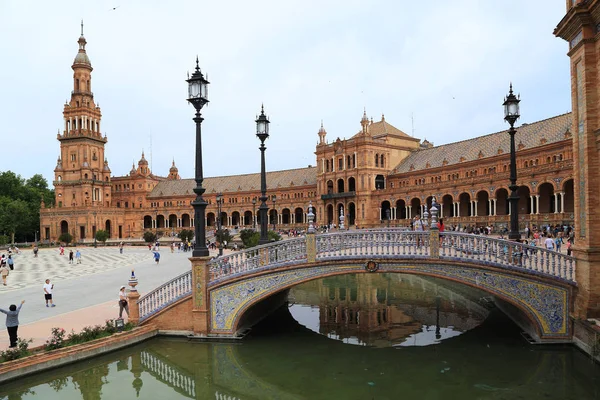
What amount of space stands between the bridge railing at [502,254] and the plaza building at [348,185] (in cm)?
2743

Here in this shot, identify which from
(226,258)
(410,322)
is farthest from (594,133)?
(226,258)

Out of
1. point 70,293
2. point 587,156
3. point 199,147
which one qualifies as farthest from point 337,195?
point 587,156

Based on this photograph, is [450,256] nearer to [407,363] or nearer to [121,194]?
[407,363]

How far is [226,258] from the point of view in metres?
14.8

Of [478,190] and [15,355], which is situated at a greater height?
[478,190]

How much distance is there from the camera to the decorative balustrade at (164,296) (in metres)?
14.8

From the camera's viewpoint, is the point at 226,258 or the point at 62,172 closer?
the point at 226,258

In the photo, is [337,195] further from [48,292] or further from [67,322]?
[67,322]

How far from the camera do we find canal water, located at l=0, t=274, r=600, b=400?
1090 cm

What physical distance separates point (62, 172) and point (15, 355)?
8288cm

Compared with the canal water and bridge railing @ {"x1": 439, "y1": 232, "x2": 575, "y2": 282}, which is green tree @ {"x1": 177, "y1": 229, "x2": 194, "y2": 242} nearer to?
the canal water

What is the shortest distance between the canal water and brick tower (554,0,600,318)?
6.03ft

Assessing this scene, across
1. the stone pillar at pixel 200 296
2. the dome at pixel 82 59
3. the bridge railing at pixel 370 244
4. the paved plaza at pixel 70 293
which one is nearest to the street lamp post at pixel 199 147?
the stone pillar at pixel 200 296

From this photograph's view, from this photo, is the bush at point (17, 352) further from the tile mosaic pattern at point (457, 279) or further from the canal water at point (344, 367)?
the tile mosaic pattern at point (457, 279)
